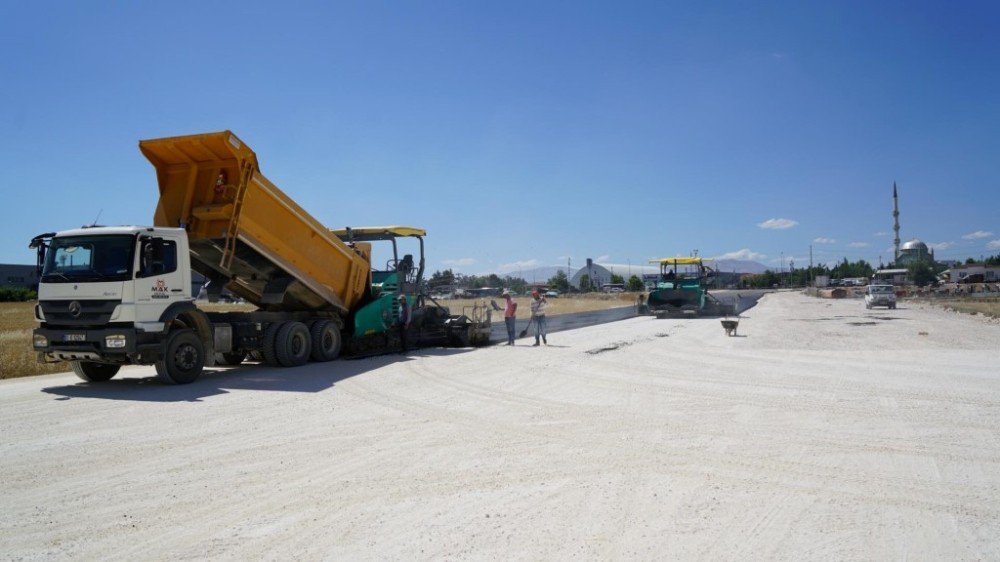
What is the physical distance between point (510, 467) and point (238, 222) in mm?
7902

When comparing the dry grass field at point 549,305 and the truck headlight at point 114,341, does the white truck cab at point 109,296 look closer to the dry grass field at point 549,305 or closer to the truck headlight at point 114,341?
the truck headlight at point 114,341

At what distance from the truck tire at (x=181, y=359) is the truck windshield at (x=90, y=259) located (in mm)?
1316

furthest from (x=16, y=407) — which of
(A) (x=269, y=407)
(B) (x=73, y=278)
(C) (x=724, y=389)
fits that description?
(C) (x=724, y=389)

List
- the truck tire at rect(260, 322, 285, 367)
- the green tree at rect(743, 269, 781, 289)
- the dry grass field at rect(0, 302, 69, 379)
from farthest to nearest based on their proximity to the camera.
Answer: the green tree at rect(743, 269, 781, 289), the dry grass field at rect(0, 302, 69, 379), the truck tire at rect(260, 322, 285, 367)

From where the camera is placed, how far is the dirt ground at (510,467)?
426 centimetres

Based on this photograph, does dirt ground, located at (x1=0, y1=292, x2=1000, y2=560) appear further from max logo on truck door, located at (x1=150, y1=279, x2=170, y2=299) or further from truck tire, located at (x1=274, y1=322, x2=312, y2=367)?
truck tire, located at (x1=274, y1=322, x2=312, y2=367)

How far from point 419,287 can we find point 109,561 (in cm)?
1352

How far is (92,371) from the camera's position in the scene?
11.3 m

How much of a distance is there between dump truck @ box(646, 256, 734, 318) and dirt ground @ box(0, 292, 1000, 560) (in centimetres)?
1845

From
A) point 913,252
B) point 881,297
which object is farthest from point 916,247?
point 881,297

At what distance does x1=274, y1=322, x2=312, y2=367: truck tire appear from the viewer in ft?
42.8

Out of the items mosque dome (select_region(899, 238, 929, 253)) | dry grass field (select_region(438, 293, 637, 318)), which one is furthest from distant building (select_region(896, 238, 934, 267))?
dry grass field (select_region(438, 293, 637, 318))

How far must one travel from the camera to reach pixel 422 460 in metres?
6.13

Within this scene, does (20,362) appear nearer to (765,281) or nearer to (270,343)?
(270,343)
